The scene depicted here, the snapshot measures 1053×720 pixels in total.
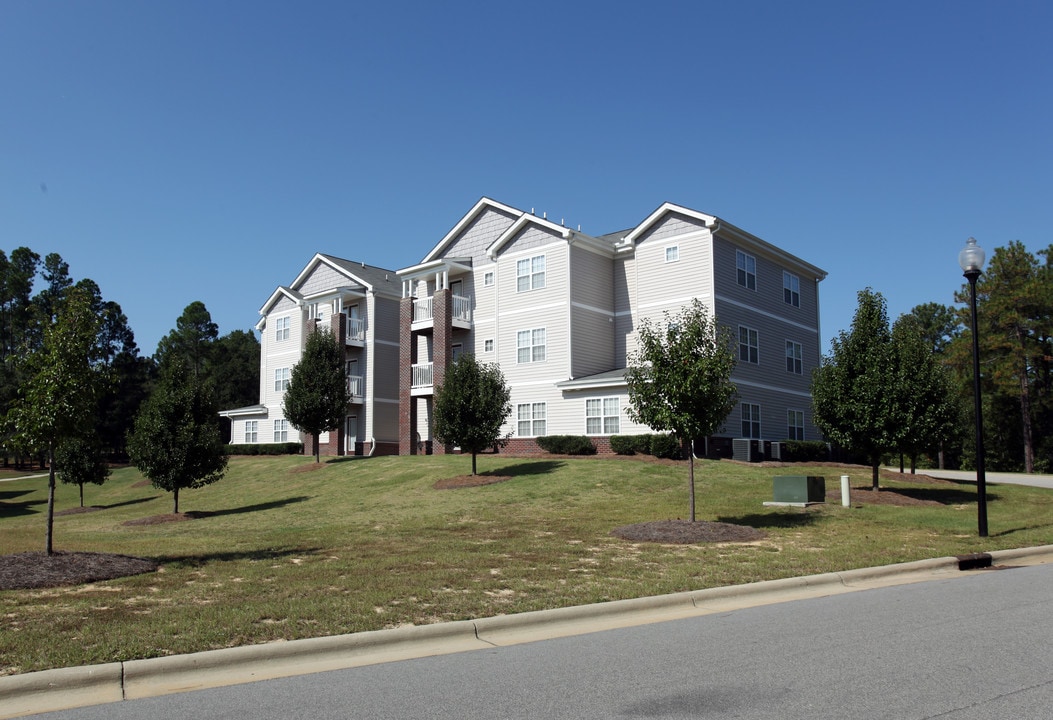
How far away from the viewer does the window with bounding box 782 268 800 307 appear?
1566 inches

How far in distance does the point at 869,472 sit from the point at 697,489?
33.0ft

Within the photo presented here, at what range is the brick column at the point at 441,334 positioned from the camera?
4050 cm

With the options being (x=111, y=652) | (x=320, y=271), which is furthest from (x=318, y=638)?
(x=320, y=271)

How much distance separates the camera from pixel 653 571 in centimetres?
1217

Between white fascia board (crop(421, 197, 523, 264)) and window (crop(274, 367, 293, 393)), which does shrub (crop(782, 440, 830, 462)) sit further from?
window (crop(274, 367, 293, 393))

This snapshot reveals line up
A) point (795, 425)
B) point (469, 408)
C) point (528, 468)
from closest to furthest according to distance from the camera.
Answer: point (469, 408), point (528, 468), point (795, 425)

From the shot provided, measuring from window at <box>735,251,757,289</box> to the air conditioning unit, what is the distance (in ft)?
23.9

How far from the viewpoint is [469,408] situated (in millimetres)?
29172

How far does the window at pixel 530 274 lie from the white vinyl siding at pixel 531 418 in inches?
218

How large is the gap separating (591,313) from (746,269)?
23.8 ft

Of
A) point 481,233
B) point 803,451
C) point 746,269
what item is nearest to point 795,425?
point 803,451

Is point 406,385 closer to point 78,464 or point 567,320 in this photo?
point 567,320

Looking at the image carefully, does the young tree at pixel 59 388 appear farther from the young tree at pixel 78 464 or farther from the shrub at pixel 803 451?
the shrub at pixel 803 451

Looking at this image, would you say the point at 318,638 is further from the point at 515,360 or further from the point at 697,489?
the point at 515,360
